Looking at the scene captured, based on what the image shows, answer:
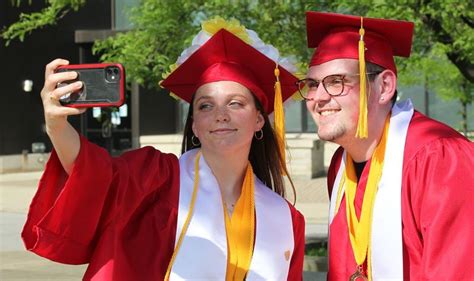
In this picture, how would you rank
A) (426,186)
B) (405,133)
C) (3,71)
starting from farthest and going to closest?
(3,71) → (405,133) → (426,186)

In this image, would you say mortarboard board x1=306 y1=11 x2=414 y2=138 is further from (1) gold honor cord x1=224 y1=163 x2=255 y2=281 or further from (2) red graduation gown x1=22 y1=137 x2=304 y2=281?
(2) red graduation gown x1=22 y1=137 x2=304 y2=281

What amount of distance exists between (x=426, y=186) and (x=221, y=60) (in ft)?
3.04

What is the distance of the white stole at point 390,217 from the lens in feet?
8.79

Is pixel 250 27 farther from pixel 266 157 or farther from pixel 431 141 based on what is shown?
pixel 431 141

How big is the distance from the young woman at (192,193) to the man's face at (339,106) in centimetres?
26

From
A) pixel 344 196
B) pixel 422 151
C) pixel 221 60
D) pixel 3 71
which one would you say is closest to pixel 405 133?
pixel 422 151

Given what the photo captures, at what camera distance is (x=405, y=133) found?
110 inches

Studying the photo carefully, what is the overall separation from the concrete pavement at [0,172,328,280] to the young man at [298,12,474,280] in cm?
398

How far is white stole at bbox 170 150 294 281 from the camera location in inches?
107

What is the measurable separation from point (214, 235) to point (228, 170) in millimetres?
308

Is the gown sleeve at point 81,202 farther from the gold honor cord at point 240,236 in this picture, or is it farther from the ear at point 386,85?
the ear at point 386,85

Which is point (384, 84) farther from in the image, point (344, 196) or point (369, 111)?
point (344, 196)

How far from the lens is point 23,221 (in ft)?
35.6

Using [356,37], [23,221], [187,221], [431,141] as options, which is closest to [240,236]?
[187,221]
